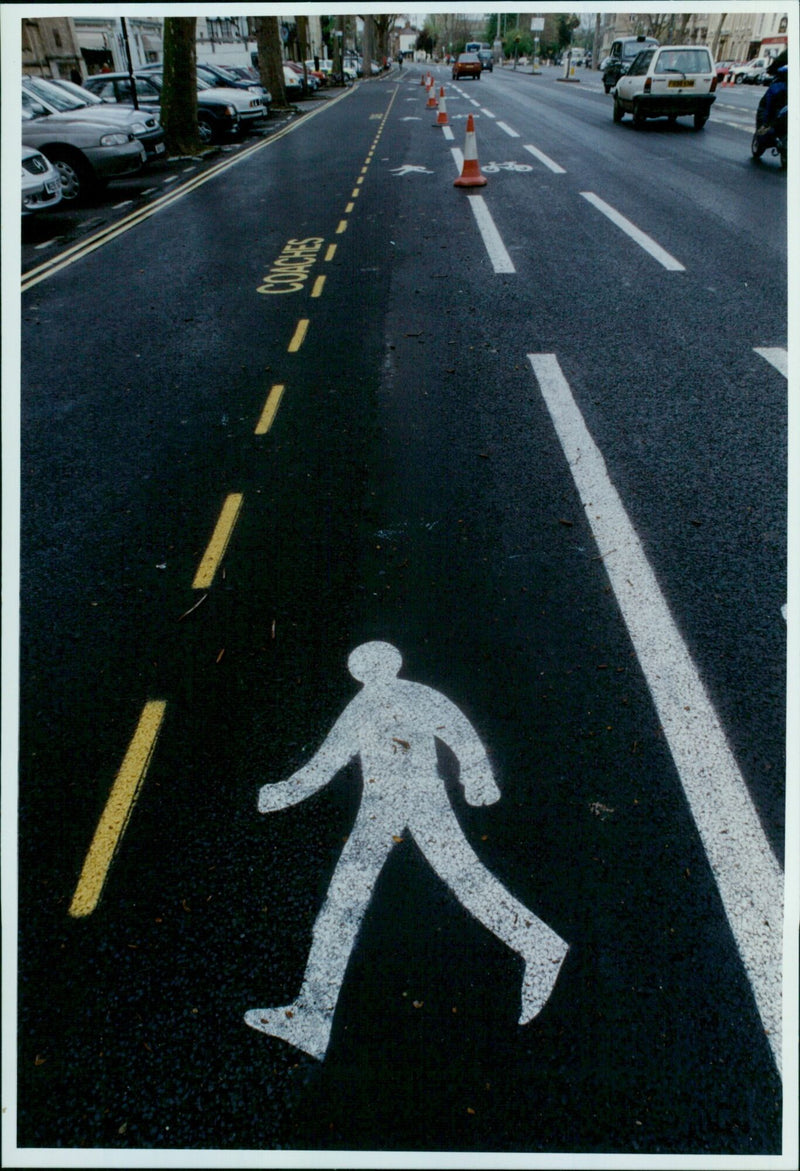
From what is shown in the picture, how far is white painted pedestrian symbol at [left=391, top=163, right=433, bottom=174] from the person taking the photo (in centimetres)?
1468

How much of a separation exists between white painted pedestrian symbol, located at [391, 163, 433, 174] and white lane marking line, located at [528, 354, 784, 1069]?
1313 centimetres

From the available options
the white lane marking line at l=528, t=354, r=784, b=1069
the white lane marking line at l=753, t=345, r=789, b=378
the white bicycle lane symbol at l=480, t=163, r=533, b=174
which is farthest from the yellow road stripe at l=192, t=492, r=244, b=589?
the white bicycle lane symbol at l=480, t=163, r=533, b=174

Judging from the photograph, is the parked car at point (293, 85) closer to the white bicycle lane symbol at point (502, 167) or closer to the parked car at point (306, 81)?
the parked car at point (306, 81)

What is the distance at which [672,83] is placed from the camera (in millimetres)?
17203

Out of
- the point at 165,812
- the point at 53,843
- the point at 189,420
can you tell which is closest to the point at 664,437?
the point at 189,420

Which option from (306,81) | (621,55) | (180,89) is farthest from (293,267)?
(306,81)

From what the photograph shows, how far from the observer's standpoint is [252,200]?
503 inches

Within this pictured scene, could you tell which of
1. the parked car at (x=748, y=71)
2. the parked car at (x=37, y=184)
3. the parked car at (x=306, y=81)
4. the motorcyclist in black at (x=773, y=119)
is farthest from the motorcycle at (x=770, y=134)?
the parked car at (x=748, y=71)

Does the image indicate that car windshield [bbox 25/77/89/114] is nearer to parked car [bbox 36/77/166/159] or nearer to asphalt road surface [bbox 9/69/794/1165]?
parked car [bbox 36/77/166/159]

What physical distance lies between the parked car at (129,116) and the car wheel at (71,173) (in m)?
1.79

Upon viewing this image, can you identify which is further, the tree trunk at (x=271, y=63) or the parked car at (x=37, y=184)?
the tree trunk at (x=271, y=63)

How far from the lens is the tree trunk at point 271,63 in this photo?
1110 inches

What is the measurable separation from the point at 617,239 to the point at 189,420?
23.3ft

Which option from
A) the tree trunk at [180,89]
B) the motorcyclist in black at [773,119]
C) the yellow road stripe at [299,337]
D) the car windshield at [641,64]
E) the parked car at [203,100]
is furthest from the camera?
the parked car at [203,100]
